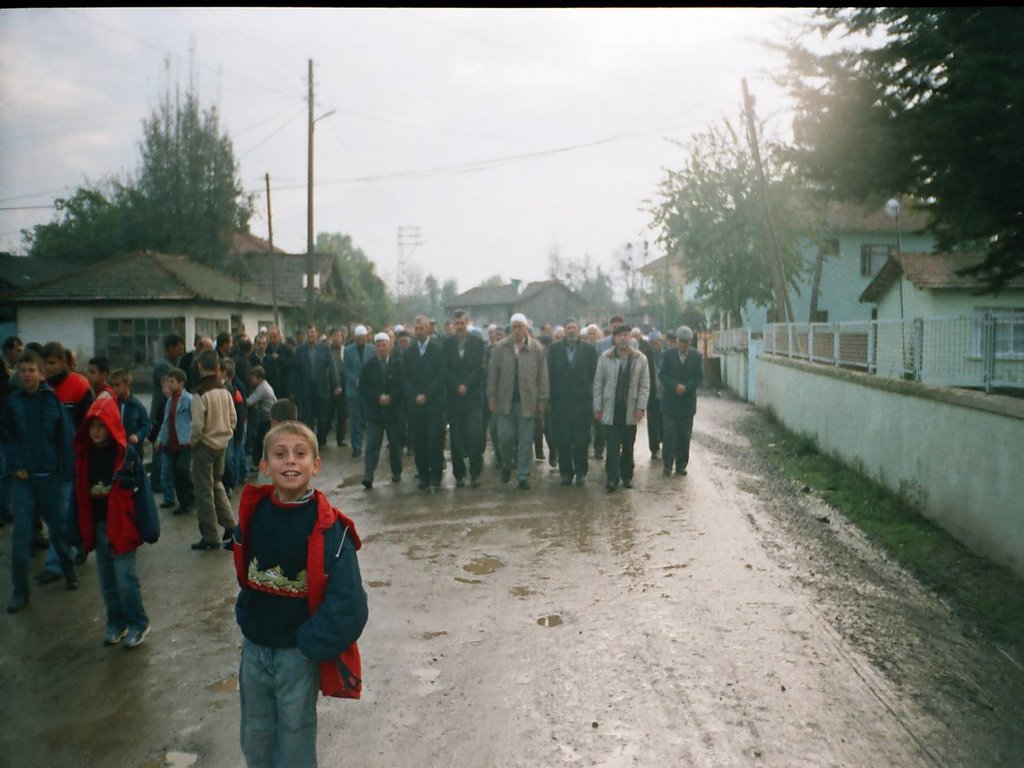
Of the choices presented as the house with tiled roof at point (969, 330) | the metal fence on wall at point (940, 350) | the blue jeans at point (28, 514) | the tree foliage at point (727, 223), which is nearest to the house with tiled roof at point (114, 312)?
the tree foliage at point (727, 223)

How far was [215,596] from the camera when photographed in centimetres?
654

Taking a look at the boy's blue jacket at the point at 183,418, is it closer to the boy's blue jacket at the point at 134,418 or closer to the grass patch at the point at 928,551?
the boy's blue jacket at the point at 134,418

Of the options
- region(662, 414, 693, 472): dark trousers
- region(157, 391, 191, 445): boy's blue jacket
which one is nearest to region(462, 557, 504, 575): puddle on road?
region(157, 391, 191, 445): boy's blue jacket

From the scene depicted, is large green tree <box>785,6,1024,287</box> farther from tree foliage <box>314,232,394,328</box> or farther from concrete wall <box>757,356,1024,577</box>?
tree foliage <box>314,232,394,328</box>

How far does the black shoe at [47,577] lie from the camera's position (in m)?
7.04

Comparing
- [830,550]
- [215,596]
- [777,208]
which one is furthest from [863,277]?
[215,596]

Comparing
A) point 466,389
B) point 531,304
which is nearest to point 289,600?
point 466,389

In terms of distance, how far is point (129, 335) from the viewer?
33219 millimetres

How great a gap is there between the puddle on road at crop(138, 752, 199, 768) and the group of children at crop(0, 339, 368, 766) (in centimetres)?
86

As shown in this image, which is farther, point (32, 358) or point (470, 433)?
point (470, 433)

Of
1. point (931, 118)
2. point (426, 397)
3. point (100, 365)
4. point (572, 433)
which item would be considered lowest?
point (572, 433)

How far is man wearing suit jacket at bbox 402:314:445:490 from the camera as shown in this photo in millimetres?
10531

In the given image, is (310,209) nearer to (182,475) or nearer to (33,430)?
(182,475)

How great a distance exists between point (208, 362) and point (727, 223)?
29525 mm
